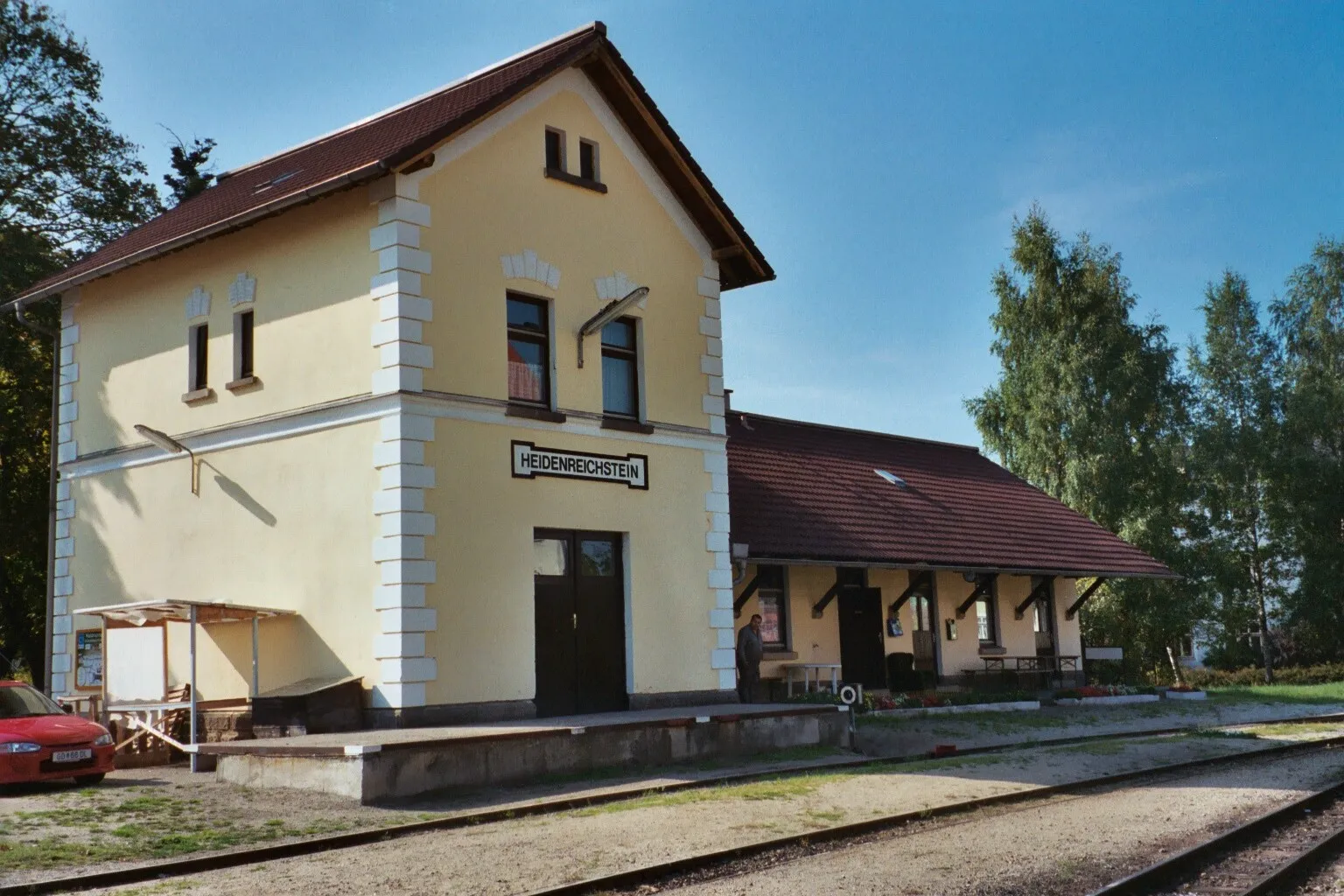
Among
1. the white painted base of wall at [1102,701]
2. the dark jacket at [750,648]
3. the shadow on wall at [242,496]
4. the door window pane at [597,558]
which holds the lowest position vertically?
the white painted base of wall at [1102,701]

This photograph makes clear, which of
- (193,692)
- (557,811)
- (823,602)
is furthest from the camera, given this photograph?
(823,602)

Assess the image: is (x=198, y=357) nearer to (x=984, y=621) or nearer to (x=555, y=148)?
(x=555, y=148)

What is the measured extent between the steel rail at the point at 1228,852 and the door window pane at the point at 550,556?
8.75 metres

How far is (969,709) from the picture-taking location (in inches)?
933

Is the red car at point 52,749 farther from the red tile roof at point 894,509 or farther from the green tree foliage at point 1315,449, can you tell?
the green tree foliage at point 1315,449

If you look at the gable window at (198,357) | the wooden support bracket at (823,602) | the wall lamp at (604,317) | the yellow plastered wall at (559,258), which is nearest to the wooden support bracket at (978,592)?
the wooden support bracket at (823,602)

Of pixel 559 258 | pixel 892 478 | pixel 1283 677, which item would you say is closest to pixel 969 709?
pixel 892 478

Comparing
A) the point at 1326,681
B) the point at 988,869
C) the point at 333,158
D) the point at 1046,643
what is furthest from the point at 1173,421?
the point at 988,869

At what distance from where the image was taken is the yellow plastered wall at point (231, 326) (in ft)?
53.4

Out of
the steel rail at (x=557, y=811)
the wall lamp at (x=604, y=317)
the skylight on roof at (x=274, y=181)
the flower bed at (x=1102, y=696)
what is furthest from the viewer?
the flower bed at (x=1102, y=696)

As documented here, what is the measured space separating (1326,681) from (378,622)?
102 ft

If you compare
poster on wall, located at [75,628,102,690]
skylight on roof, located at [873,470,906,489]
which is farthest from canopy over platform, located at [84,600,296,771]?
skylight on roof, located at [873,470,906,489]

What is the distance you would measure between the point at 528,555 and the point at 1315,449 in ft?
112

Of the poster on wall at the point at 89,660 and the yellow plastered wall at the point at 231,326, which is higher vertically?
the yellow plastered wall at the point at 231,326
